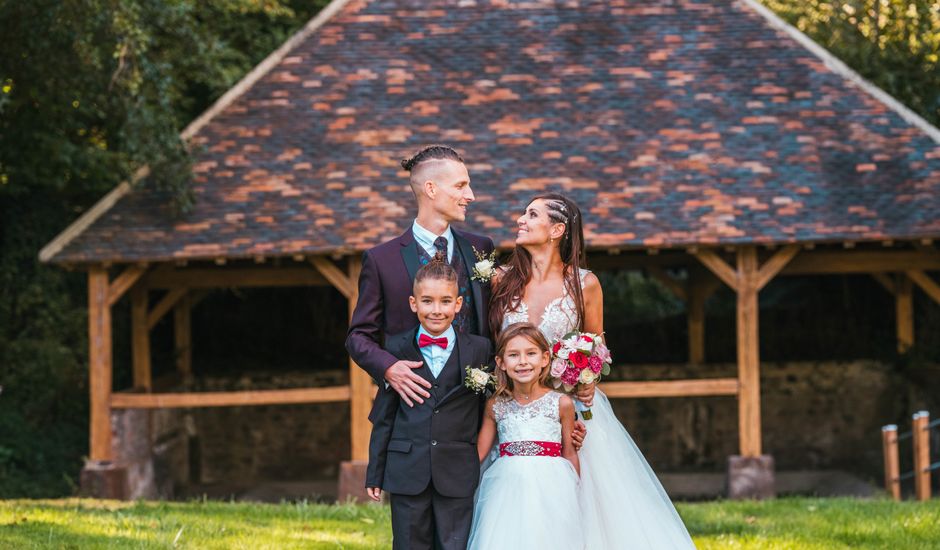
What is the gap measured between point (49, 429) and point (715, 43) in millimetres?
9301

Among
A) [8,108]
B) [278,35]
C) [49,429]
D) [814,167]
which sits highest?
[278,35]

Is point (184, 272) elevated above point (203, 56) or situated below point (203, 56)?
below

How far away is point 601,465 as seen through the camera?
5242 millimetres

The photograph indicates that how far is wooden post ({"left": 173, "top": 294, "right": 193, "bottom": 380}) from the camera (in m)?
15.3

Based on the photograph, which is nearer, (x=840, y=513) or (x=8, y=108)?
(x=840, y=513)

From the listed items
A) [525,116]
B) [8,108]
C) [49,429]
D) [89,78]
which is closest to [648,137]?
[525,116]

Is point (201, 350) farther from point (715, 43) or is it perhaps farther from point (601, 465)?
point (601, 465)

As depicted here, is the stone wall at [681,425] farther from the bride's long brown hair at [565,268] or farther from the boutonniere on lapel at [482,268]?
the boutonniere on lapel at [482,268]

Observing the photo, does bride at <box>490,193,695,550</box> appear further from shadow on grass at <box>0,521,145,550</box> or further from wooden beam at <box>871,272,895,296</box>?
wooden beam at <box>871,272,895,296</box>

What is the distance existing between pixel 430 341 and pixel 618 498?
49.2 inches

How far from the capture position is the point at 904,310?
14.5m

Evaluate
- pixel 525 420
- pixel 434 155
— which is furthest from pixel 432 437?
pixel 434 155

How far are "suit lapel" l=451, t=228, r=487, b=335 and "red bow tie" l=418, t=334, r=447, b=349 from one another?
27 centimetres

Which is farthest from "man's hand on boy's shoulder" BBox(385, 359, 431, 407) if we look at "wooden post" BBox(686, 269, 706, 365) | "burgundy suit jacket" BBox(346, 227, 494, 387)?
"wooden post" BBox(686, 269, 706, 365)
